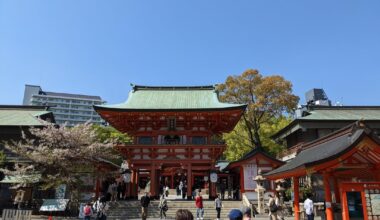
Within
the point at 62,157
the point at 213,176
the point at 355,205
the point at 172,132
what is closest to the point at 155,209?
the point at 213,176

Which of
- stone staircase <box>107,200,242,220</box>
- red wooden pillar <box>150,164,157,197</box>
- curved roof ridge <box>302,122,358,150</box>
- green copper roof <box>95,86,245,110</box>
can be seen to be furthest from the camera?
Answer: green copper roof <box>95,86,245,110</box>

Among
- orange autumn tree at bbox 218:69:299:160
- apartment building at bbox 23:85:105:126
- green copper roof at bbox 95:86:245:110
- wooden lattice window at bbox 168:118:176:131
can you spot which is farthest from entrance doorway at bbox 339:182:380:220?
apartment building at bbox 23:85:105:126

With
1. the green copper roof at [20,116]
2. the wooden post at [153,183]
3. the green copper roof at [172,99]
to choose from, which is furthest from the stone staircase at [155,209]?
the green copper roof at [20,116]

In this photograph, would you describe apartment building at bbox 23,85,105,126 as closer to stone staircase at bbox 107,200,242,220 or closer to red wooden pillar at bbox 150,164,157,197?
red wooden pillar at bbox 150,164,157,197

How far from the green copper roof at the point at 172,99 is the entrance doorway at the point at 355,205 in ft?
50.7

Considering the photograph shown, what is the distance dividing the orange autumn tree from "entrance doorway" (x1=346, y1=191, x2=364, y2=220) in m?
25.6

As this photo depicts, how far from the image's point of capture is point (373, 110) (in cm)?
3675

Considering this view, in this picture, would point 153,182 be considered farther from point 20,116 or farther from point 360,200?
point 360,200

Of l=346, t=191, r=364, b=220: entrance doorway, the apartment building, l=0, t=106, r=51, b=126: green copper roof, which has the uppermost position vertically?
the apartment building

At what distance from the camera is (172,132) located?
28.5m

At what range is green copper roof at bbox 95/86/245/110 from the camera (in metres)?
28.5

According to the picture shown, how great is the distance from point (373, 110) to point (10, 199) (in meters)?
38.4

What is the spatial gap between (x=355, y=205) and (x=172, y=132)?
18636mm

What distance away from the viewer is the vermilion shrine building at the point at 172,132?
89.7 ft
